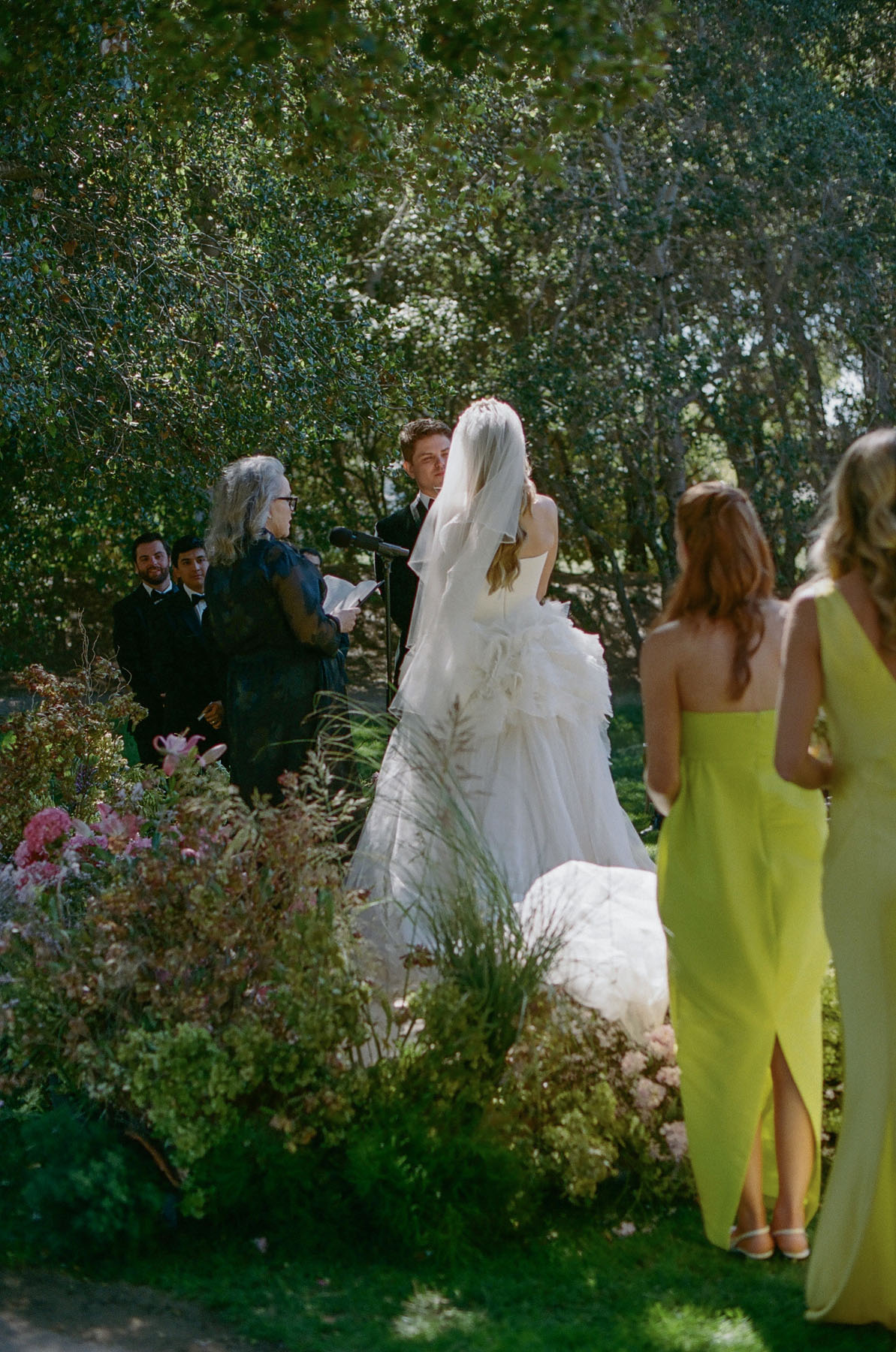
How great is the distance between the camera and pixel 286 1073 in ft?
11.9

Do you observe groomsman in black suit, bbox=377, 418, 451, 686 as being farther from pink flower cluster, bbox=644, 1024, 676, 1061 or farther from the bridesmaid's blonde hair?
the bridesmaid's blonde hair

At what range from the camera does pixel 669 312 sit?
14.7 meters

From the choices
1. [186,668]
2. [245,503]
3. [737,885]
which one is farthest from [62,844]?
[186,668]

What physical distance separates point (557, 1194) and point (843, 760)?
152 cm

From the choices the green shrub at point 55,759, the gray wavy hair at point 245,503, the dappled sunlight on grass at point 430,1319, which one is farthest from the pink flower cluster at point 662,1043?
the green shrub at point 55,759

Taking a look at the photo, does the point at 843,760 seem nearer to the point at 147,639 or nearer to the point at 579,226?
the point at 147,639

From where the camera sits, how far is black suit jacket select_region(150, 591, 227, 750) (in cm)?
783

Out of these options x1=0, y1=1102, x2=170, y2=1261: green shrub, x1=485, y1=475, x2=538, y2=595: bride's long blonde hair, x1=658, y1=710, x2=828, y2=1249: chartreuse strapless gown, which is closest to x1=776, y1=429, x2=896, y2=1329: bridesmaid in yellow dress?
x1=658, y1=710, x2=828, y2=1249: chartreuse strapless gown

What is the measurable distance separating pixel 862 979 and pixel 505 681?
2.60 m

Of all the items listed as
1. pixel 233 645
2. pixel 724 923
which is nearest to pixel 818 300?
pixel 233 645

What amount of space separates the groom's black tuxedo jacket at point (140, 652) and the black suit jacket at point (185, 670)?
26cm

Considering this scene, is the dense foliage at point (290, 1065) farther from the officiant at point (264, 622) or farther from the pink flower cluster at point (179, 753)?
the officiant at point (264, 622)

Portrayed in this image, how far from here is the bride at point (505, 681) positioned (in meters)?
5.29

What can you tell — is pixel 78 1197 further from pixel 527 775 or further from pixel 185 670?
pixel 185 670
